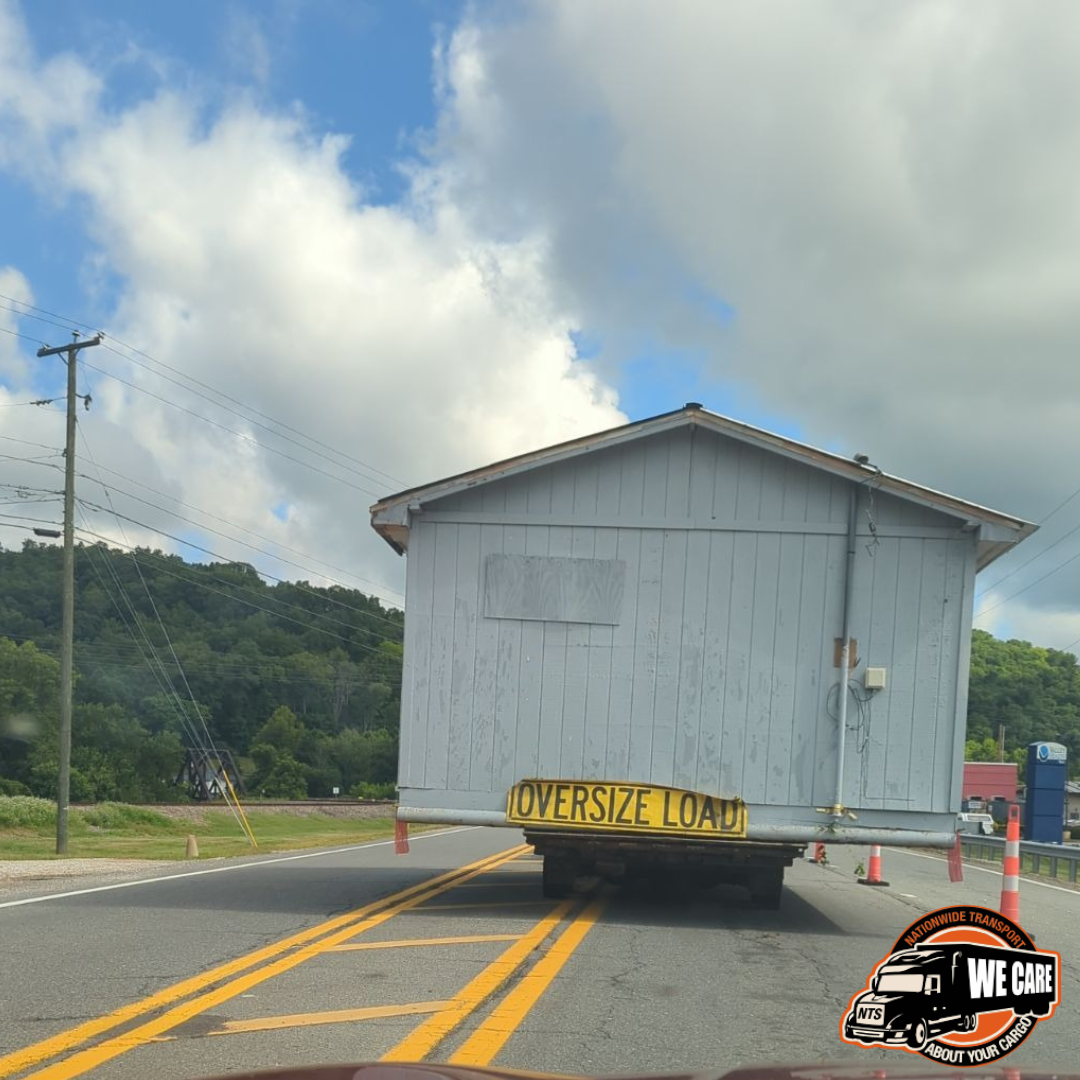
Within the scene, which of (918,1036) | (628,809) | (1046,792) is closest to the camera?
(918,1036)

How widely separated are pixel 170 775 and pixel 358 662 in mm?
25119

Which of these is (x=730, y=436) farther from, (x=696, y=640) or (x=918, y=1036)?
(x=918, y=1036)

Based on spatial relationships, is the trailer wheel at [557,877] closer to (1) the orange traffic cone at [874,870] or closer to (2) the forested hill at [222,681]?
(1) the orange traffic cone at [874,870]

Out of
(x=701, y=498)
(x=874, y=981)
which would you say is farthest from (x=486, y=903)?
(x=874, y=981)

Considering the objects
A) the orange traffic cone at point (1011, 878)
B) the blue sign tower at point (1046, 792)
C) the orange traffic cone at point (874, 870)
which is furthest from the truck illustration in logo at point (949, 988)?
the blue sign tower at point (1046, 792)

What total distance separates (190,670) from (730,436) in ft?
277

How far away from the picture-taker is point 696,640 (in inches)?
436

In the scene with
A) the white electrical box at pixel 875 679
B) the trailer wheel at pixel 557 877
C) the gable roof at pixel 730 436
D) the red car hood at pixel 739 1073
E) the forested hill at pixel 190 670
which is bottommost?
the forested hill at pixel 190 670

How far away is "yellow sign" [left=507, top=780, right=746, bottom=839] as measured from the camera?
34.8 feet

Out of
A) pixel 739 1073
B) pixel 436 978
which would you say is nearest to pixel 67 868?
pixel 436 978

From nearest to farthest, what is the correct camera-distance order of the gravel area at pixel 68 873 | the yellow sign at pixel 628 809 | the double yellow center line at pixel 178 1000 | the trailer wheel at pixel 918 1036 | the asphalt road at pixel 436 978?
the trailer wheel at pixel 918 1036, the double yellow center line at pixel 178 1000, the asphalt road at pixel 436 978, the yellow sign at pixel 628 809, the gravel area at pixel 68 873

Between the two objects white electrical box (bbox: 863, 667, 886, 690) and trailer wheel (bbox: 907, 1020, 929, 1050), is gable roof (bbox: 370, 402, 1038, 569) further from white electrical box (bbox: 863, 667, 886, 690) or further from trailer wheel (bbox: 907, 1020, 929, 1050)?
trailer wheel (bbox: 907, 1020, 929, 1050)

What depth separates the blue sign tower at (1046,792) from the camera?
26375 mm

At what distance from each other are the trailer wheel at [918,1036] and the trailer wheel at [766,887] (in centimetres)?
742
